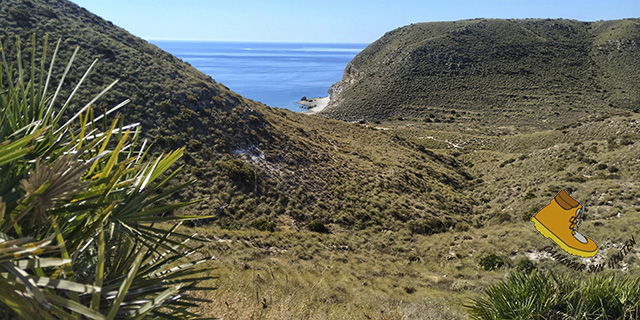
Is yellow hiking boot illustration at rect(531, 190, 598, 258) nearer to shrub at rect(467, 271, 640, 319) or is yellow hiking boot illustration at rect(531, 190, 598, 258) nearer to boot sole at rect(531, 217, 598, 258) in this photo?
boot sole at rect(531, 217, 598, 258)

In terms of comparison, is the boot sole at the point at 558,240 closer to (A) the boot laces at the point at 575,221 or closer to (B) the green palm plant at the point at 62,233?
(A) the boot laces at the point at 575,221

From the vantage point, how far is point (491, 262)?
1541 centimetres

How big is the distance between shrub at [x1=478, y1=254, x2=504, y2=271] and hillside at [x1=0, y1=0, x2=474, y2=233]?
250 inches

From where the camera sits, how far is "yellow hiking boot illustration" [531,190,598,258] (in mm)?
9641

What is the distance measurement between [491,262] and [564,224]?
19.7 feet

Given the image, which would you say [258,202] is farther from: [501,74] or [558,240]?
[501,74]

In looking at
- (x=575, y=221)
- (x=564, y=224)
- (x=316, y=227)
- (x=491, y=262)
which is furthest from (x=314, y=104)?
(x=575, y=221)

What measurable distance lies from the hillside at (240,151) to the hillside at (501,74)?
47808mm

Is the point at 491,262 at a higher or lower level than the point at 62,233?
lower

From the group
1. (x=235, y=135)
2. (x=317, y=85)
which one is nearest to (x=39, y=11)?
(x=235, y=135)

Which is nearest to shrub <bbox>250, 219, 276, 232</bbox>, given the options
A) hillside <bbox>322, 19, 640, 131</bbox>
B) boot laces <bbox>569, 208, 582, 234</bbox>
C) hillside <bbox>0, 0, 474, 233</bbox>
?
hillside <bbox>0, 0, 474, 233</bbox>

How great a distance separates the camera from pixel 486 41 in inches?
4222

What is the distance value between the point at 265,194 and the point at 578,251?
55.0 ft

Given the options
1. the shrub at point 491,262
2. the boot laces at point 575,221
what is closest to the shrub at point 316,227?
the shrub at point 491,262
